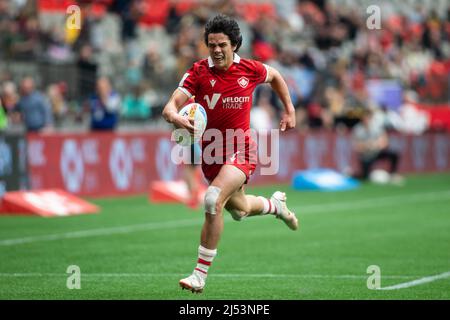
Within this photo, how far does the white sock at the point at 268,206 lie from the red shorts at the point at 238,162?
71cm

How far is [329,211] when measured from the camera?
63.6 feet

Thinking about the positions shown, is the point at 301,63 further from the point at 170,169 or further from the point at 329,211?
the point at 329,211

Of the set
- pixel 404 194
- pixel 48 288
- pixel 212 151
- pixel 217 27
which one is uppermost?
pixel 217 27

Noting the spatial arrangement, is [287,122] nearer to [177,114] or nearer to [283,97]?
[283,97]

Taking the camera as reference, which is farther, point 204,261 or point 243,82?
point 243,82

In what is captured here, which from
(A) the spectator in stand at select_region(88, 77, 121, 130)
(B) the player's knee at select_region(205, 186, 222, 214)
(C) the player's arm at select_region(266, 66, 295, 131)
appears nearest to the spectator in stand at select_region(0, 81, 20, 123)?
(A) the spectator in stand at select_region(88, 77, 121, 130)

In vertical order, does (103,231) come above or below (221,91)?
below

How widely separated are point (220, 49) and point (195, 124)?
0.78 meters

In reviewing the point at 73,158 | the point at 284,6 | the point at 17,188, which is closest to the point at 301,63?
the point at 284,6

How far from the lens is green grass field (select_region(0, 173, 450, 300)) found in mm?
9977

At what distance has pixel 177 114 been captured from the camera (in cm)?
955

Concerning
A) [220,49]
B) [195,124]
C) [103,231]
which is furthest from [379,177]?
[195,124]

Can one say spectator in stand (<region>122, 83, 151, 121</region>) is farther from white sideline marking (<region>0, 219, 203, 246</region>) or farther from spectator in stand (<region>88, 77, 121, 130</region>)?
white sideline marking (<region>0, 219, 203, 246</region>)
